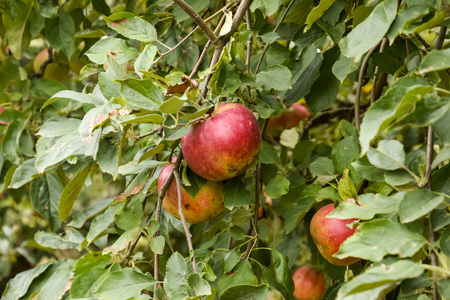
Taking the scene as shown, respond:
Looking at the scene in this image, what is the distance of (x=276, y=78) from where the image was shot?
0.95 metres

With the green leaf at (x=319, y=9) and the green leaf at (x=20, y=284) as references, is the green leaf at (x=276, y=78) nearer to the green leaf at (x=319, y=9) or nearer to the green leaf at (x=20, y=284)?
the green leaf at (x=319, y=9)

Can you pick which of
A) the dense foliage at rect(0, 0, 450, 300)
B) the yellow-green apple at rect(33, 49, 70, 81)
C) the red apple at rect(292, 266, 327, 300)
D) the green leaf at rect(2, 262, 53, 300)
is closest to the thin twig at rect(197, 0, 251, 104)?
the dense foliage at rect(0, 0, 450, 300)

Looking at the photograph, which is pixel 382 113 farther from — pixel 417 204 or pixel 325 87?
pixel 325 87

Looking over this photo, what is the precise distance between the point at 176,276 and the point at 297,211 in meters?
0.37

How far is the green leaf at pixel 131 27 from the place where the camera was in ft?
2.94

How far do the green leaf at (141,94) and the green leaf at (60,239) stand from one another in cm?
73

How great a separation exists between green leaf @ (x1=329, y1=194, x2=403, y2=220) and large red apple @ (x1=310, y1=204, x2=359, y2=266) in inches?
7.7

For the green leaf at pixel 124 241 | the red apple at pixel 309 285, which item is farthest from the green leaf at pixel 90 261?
the red apple at pixel 309 285

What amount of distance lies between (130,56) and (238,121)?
275 millimetres

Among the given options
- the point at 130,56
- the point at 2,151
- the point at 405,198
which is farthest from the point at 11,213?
the point at 405,198

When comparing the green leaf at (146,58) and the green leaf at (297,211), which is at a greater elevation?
the green leaf at (146,58)

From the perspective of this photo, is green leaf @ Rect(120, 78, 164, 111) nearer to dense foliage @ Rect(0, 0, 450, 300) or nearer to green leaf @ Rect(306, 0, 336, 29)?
dense foliage @ Rect(0, 0, 450, 300)

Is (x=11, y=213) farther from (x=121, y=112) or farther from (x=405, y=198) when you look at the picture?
(x=405, y=198)

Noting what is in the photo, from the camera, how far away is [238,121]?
0.82 meters
